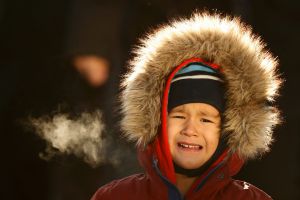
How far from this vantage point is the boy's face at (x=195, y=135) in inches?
95.1

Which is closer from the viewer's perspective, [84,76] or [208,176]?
[208,176]

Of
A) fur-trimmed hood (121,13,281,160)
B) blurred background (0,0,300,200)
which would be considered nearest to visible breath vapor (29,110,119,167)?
blurred background (0,0,300,200)

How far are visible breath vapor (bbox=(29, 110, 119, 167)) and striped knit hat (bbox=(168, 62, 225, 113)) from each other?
1211 millimetres

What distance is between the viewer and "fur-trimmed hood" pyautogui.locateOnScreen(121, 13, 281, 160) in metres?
2.41

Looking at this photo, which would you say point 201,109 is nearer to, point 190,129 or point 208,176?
point 190,129

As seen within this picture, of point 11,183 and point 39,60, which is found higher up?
point 39,60

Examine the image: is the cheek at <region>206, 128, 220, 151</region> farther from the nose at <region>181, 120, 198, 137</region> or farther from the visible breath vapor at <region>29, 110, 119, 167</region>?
the visible breath vapor at <region>29, 110, 119, 167</region>

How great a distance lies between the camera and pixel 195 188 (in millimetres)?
2355

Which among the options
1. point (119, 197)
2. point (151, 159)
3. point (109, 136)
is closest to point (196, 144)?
point (151, 159)

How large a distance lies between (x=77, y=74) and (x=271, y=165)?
1.27m

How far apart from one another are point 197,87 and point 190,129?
0.17 meters

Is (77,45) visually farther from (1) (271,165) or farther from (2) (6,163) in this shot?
(1) (271,165)

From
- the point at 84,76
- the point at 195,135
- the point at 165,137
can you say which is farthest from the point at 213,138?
the point at 84,76

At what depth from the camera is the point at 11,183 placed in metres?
3.49
